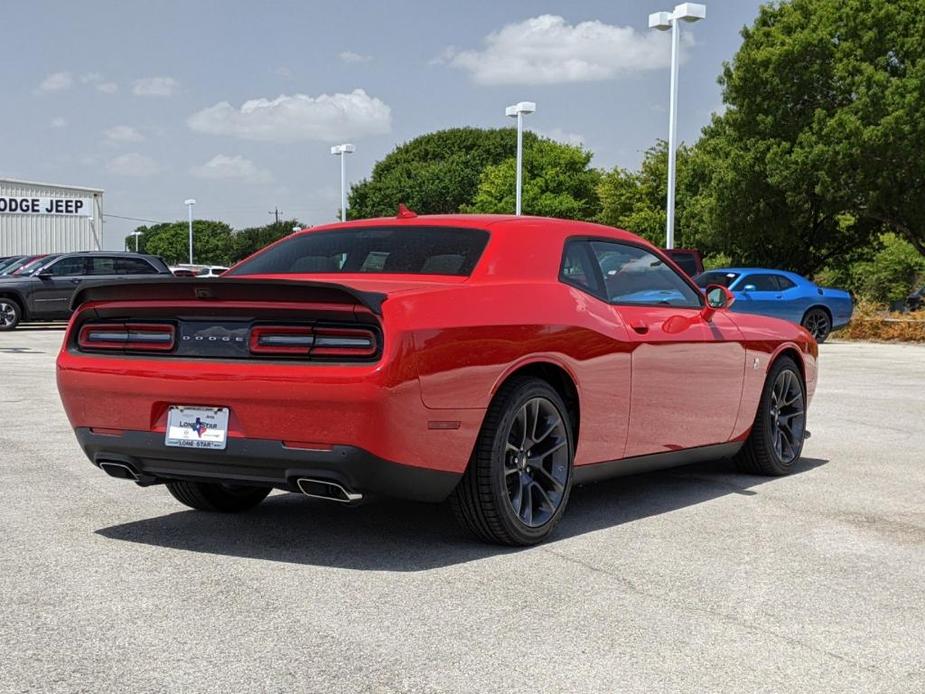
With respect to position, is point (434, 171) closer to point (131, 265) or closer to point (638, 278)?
point (131, 265)

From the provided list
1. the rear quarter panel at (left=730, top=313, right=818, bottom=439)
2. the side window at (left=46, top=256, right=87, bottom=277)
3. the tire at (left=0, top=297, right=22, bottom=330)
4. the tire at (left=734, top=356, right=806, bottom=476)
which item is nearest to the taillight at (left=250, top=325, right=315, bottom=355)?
the rear quarter panel at (left=730, top=313, right=818, bottom=439)

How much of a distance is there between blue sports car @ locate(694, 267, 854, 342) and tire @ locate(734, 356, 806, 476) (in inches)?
633

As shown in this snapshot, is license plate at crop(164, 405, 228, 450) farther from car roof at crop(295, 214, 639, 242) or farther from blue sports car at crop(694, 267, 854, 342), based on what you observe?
blue sports car at crop(694, 267, 854, 342)

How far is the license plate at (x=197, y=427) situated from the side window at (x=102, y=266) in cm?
2268

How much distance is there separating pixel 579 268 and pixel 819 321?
19.7 m

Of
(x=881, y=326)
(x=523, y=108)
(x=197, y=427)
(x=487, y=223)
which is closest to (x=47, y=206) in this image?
(x=523, y=108)

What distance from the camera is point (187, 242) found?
166125mm

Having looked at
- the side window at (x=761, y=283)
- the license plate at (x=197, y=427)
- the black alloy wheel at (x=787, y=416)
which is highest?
the side window at (x=761, y=283)

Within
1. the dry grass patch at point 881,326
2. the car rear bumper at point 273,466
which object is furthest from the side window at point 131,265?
the car rear bumper at point 273,466

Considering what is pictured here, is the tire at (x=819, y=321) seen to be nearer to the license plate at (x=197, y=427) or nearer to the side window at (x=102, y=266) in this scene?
the side window at (x=102, y=266)

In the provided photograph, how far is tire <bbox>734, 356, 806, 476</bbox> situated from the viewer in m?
7.74

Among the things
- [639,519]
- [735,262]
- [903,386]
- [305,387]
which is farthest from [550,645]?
[735,262]

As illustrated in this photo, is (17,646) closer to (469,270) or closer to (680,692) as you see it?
(680,692)

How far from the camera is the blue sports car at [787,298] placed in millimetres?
24172
